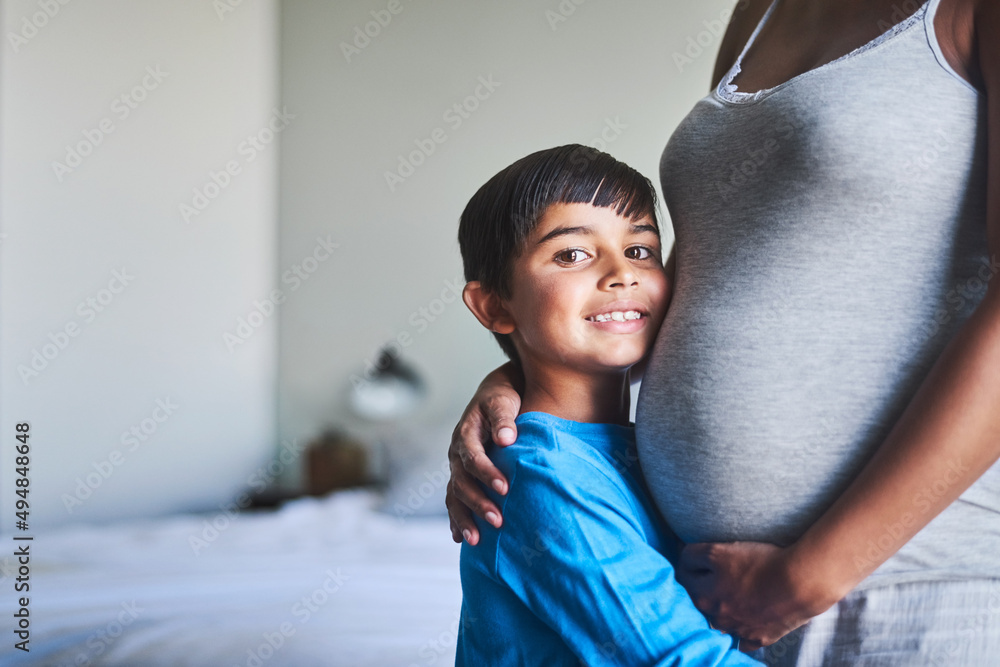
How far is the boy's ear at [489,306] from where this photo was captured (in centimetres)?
94

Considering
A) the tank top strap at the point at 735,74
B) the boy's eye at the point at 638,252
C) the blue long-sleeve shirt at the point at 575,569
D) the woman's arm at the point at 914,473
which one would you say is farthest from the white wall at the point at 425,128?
the woman's arm at the point at 914,473

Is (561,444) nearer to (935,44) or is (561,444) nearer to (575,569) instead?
(575,569)

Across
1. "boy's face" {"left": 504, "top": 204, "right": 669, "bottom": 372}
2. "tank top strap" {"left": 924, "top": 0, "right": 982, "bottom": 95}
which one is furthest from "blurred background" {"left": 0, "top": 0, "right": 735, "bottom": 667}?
"tank top strap" {"left": 924, "top": 0, "right": 982, "bottom": 95}

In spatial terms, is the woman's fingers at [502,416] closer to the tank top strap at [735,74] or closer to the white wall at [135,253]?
the tank top strap at [735,74]

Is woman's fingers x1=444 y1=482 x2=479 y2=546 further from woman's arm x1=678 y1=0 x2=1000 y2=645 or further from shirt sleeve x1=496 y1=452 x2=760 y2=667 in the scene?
woman's arm x1=678 y1=0 x2=1000 y2=645

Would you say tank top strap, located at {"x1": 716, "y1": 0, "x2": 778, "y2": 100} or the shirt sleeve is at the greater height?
tank top strap, located at {"x1": 716, "y1": 0, "x2": 778, "y2": 100}

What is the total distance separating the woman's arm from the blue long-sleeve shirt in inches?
2.6

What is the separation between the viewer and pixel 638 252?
89 centimetres

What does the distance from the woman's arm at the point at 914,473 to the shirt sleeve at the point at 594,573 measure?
7 centimetres

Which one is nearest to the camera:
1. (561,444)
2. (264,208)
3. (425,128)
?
(561,444)

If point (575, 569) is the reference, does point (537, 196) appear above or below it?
above

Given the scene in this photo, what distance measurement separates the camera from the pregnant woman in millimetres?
639

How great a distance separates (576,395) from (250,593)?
1258mm

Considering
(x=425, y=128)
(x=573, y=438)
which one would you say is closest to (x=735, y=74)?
(x=573, y=438)
